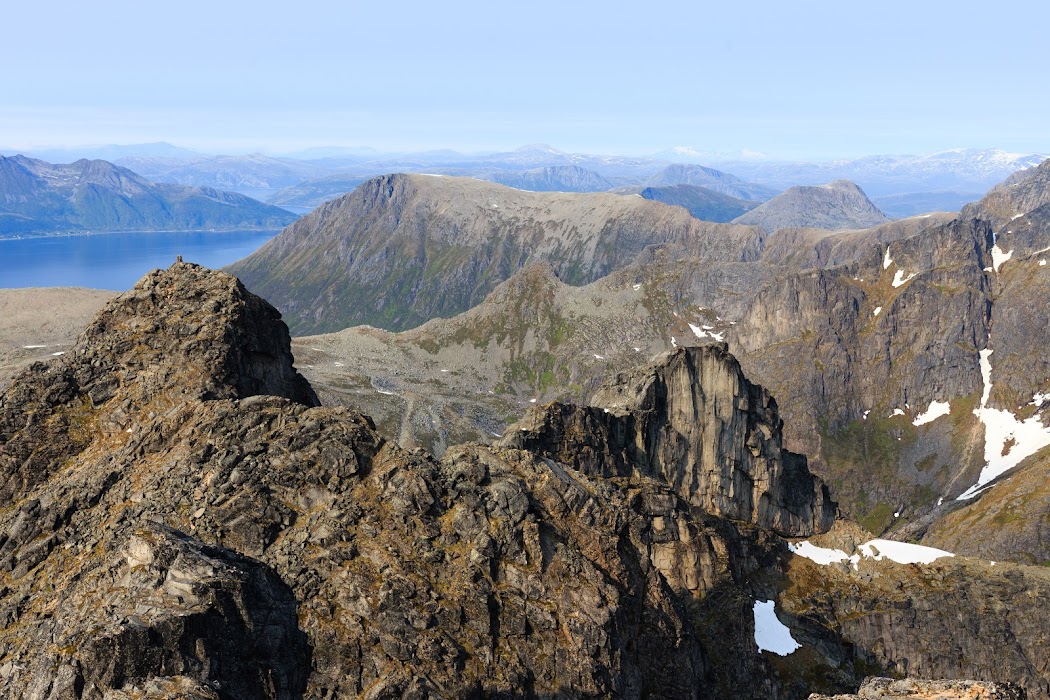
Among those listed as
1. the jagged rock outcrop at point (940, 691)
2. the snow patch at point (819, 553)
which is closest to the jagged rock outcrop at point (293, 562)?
the jagged rock outcrop at point (940, 691)

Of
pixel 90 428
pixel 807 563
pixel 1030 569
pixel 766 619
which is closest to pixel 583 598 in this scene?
pixel 90 428

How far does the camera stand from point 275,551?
35.3 metres

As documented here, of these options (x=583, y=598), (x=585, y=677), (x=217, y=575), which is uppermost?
(x=217, y=575)

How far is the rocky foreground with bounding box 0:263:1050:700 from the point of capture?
26.9 m

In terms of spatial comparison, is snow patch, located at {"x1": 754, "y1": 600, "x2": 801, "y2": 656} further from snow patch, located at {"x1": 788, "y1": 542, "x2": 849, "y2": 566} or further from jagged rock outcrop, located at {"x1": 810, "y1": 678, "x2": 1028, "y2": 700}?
jagged rock outcrop, located at {"x1": 810, "y1": 678, "x2": 1028, "y2": 700}

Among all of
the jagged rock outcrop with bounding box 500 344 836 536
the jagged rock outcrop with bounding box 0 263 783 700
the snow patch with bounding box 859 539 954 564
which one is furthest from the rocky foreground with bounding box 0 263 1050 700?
the jagged rock outcrop with bounding box 500 344 836 536

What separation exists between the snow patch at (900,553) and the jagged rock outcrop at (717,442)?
12.1m

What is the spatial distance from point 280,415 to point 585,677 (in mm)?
20797

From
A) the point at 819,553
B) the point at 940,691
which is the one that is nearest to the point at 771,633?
the point at 819,553

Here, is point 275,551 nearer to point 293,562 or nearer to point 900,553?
point 293,562

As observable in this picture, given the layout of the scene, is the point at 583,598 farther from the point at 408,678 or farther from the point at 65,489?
the point at 65,489

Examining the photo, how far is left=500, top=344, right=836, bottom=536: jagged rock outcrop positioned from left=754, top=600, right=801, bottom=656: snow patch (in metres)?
27.3

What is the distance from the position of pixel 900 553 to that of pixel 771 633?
103 feet

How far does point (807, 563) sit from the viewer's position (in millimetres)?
103312
